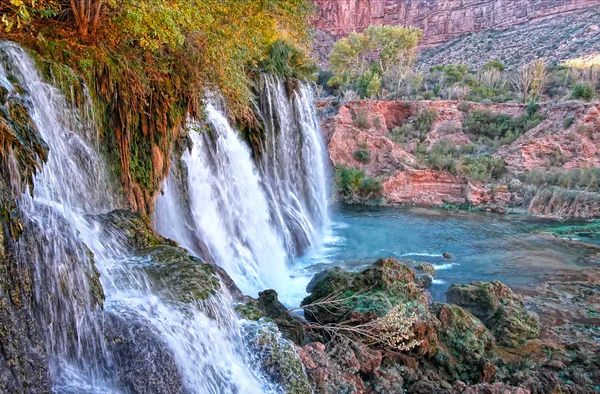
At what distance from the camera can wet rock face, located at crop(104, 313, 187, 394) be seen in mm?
3510

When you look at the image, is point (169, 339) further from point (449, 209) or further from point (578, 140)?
point (578, 140)

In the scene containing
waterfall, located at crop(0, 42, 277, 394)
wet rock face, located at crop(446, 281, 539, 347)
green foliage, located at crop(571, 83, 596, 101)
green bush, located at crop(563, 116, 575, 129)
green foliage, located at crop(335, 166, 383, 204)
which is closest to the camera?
waterfall, located at crop(0, 42, 277, 394)

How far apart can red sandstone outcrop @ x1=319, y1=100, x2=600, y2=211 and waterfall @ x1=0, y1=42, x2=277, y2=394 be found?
648 inches

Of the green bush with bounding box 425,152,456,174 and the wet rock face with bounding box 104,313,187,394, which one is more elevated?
the green bush with bounding box 425,152,456,174

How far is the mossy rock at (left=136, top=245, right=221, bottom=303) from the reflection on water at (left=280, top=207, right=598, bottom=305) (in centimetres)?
393

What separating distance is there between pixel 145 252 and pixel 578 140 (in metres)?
23.1

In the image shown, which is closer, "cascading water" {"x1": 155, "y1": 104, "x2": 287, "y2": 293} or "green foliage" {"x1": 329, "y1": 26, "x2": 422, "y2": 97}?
"cascading water" {"x1": 155, "y1": 104, "x2": 287, "y2": 293}

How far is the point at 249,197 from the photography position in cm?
1045

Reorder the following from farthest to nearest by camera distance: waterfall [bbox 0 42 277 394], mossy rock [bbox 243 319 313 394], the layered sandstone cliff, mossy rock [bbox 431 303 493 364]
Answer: the layered sandstone cliff
mossy rock [bbox 431 303 493 364]
mossy rock [bbox 243 319 313 394]
waterfall [bbox 0 42 277 394]

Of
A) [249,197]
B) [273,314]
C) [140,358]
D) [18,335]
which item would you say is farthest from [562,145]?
[18,335]

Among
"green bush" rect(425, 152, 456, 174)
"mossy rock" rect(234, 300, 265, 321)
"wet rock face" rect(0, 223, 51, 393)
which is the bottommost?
"mossy rock" rect(234, 300, 265, 321)

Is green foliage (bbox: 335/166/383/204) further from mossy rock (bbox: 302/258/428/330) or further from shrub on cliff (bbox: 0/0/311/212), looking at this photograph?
mossy rock (bbox: 302/258/428/330)

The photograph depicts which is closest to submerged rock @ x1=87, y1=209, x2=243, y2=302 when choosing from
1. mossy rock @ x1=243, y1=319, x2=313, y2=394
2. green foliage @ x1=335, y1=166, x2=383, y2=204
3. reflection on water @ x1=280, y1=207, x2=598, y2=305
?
mossy rock @ x1=243, y1=319, x2=313, y2=394

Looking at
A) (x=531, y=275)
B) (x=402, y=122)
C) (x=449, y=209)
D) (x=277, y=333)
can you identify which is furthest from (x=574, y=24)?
(x=277, y=333)
